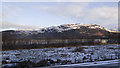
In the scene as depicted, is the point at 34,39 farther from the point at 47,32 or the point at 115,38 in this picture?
the point at 115,38

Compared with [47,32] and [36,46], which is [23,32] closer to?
[36,46]

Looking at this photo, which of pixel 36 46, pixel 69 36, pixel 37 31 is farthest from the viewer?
pixel 69 36

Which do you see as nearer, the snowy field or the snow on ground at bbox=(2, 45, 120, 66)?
the snowy field

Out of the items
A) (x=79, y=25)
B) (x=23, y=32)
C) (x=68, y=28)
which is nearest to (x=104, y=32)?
(x=79, y=25)

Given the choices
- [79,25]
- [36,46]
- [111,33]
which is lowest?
→ [36,46]

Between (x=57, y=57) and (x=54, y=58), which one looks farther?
(x=57, y=57)

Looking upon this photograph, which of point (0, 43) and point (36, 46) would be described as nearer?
point (0, 43)

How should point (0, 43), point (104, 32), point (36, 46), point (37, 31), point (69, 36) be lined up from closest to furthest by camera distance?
point (0, 43), point (36, 46), point (37, 31), point (69, 36), point (104, 32)

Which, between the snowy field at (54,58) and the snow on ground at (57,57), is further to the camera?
the snow on ground at (57,57)

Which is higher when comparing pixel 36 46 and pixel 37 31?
pixel 37 31
